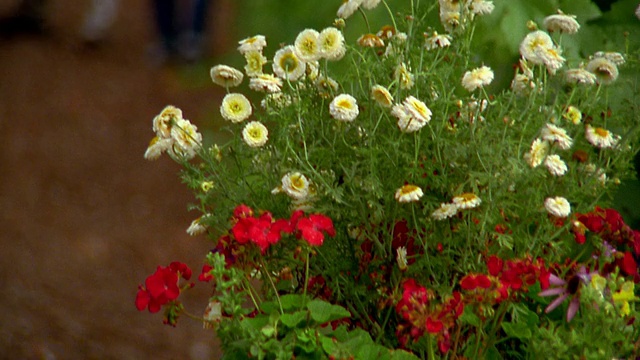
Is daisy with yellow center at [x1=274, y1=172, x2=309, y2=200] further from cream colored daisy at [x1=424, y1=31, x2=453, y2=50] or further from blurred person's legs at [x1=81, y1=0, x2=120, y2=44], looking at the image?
blurred person's legs at [x1=81, y1=0, x2=120, y2=44]

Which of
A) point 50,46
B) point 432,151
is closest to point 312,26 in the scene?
point 432,151

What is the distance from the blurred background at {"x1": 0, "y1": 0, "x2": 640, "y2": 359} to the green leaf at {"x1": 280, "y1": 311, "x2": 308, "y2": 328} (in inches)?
31.6

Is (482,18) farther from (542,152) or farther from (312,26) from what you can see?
(542,152)

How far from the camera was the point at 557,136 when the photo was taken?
137cm

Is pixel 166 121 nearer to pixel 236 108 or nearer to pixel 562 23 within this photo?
pixel 236 108

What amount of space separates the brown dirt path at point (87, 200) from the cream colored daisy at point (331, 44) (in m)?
1.16

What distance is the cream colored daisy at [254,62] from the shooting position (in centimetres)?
156

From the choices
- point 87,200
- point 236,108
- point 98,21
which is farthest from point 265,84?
point 98,21

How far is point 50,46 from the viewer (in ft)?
26.5

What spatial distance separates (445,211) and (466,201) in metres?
0.04

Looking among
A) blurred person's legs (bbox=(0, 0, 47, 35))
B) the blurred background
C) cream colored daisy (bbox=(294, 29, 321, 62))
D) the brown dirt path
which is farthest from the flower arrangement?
blurred person's legs (bbox=(0, 0, 47, 35))

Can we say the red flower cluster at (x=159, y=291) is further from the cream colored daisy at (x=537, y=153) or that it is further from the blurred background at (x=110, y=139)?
the blurred background at (x=110, y=139)

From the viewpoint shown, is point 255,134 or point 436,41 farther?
point 436,41

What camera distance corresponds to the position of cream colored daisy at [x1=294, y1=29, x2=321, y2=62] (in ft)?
4.68
